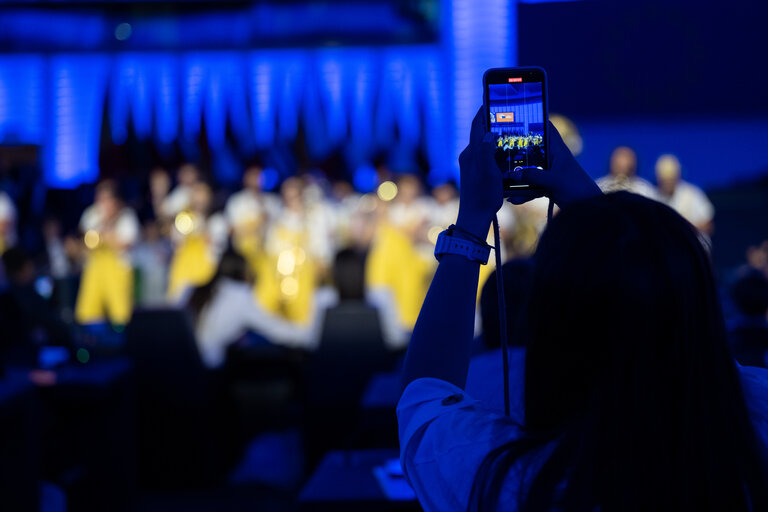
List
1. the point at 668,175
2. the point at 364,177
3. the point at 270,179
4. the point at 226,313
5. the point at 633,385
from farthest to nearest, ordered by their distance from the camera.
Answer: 1. the point at 364,177
2. the point at 270,179
3. the point at 668,175
4. the point at 226,313
5. the point at 633,385

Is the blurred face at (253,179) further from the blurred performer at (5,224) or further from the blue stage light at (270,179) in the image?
the blurred performer at (5,224)

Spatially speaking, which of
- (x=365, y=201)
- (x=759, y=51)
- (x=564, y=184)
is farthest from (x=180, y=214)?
(x=564, y=184)

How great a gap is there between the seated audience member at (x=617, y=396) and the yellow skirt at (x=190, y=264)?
552cm

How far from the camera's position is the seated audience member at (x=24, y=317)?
3.15 metres

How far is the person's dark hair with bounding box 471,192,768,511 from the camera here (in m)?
0.62

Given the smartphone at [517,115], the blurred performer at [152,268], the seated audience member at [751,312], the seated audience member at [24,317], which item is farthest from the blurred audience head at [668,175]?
the smartphone at [517,115]

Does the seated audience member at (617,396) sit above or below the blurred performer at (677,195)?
above

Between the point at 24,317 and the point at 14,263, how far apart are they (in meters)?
0.74

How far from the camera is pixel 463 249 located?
75 centimetres

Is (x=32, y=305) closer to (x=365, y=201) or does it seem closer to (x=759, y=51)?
(x=365, y=201)

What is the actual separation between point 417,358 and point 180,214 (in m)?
6.21

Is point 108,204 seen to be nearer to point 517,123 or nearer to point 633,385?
point 517,123

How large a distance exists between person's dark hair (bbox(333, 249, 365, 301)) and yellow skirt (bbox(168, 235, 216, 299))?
2.36 meters

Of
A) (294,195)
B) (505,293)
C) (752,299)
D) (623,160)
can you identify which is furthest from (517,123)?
(294,195)
